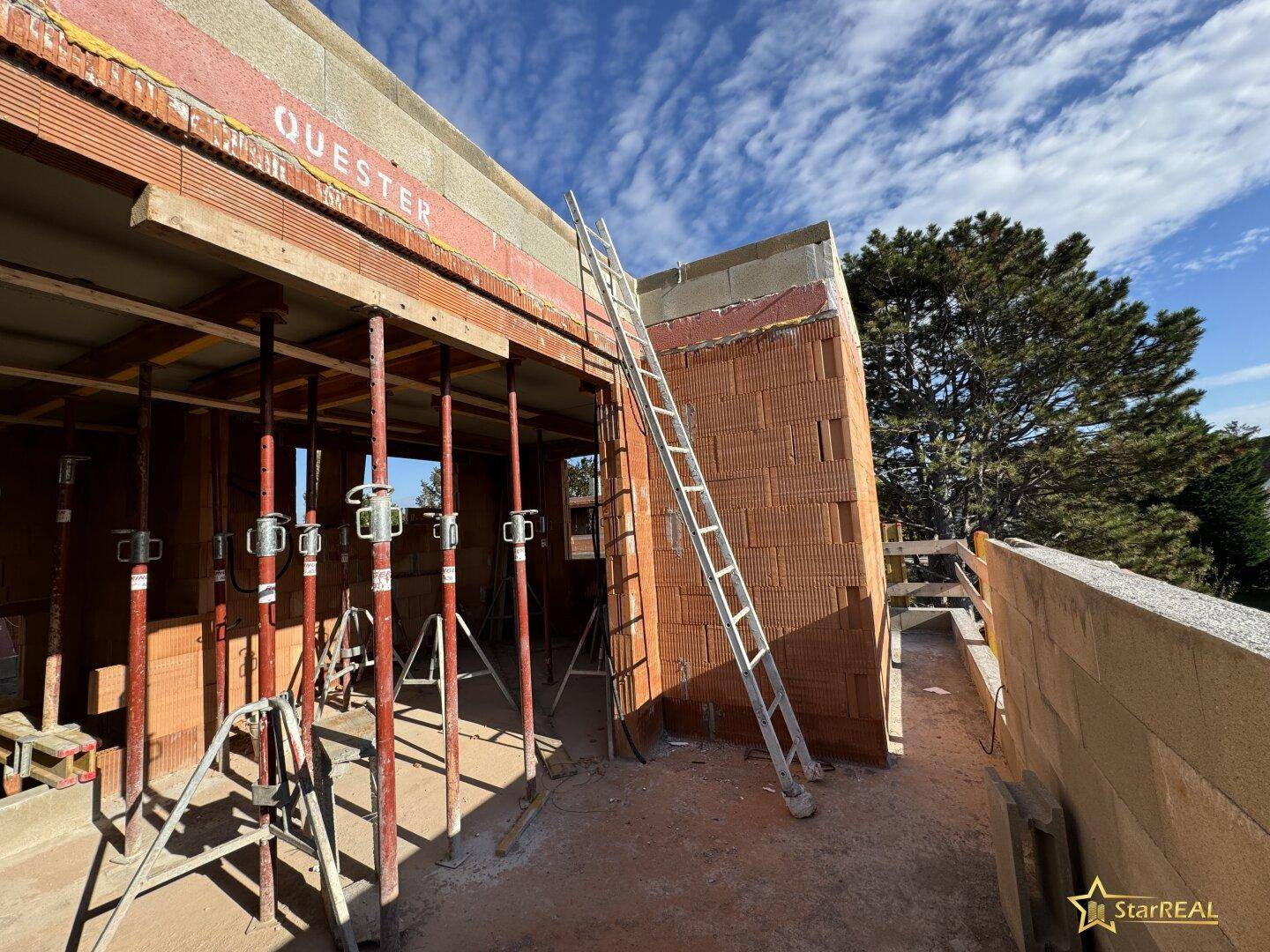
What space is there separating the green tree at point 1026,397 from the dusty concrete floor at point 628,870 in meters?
13.0

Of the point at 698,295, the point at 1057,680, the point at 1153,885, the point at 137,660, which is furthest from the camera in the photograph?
the point at 698,295

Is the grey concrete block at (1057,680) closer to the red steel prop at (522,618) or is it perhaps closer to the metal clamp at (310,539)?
the red steel prop at (522,618)

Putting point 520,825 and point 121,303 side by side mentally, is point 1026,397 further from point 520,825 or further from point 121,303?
point 121,303

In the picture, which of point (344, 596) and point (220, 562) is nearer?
point (220, 562)

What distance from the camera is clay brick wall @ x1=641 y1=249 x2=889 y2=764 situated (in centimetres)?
453

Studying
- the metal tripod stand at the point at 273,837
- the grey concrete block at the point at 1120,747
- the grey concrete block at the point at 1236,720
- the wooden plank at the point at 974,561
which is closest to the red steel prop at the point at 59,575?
the metal tripod stand at the point at 273,837

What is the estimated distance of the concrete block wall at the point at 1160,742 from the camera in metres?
1.13

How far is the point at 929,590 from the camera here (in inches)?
363

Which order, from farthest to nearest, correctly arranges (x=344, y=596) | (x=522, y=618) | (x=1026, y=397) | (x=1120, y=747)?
1. (x=1026, y=397)
2. (x=344, y=596)
3. (x=522, y=618)
4. (x=1120, y=747)

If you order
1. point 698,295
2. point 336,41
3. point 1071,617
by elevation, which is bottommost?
point 1071,617

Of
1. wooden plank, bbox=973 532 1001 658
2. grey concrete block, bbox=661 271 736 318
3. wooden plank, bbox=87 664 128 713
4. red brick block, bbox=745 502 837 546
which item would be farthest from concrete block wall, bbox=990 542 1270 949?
wooden plank, bbox=87 664 128 713

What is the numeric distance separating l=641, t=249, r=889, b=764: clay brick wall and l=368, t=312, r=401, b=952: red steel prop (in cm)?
286

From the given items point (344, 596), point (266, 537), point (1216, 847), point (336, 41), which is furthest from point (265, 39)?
point (344, 596)

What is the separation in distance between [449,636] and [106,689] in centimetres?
352
